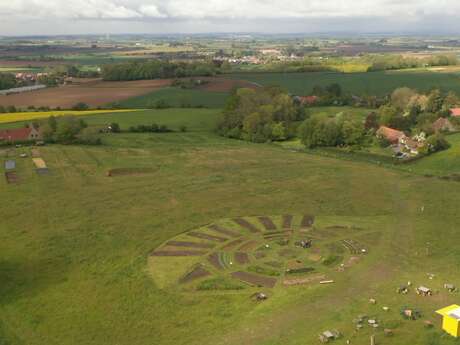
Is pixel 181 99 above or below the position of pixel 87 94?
below

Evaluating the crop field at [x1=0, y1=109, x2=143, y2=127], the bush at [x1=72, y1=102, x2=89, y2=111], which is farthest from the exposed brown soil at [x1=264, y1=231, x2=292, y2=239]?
the bush at [x1=72, y1=102, x2=89, y2=111]

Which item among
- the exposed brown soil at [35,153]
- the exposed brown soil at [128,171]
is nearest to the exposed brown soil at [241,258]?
the exposed brown soil at [128,171]

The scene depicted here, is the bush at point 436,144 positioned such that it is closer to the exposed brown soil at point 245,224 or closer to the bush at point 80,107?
the exposed brown soil at point 245,224

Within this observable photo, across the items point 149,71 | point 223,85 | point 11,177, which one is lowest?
point 11,177

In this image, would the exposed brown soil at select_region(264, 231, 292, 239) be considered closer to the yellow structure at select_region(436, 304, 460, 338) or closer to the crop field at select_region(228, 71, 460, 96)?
the yellow structure at select_region(436, 304, 460, 338)

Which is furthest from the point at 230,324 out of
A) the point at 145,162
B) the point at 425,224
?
the point at 145,162

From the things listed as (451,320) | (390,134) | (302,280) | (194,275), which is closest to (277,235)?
(302,280)

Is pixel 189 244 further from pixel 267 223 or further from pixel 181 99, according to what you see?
pixel 181 99
